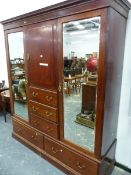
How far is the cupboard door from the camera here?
164 cm

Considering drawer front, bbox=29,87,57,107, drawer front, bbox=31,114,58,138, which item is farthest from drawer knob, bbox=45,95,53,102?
drawer front, bbox=31,114,58,138

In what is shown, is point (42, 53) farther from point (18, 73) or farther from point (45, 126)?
point (45, 126)

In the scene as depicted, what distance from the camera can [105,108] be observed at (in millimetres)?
1425

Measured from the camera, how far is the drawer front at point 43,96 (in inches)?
70.4

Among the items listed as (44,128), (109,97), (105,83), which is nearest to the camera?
(105,83)

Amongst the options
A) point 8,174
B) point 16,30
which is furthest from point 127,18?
point 8,174

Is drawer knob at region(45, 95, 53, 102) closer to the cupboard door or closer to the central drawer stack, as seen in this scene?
the central drawer stack

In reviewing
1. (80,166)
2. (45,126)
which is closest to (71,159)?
(80,166)

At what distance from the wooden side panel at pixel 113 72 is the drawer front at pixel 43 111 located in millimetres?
619

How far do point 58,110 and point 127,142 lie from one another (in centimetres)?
92

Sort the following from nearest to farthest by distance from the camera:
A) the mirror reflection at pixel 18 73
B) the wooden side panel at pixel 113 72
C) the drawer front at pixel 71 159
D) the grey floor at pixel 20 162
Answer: the wooden side panel at pixel 113 72, the drawer front at pixel 71 159, the grey floor at pixel 20 162, the mirror reflection at pixel 18 73

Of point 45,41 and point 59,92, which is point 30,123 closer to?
point 59,92

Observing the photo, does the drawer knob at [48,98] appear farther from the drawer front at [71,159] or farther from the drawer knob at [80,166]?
the drawer knob at [80,166]

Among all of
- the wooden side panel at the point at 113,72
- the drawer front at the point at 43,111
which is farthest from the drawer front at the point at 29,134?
the wooden side panel at the point at 113,72
